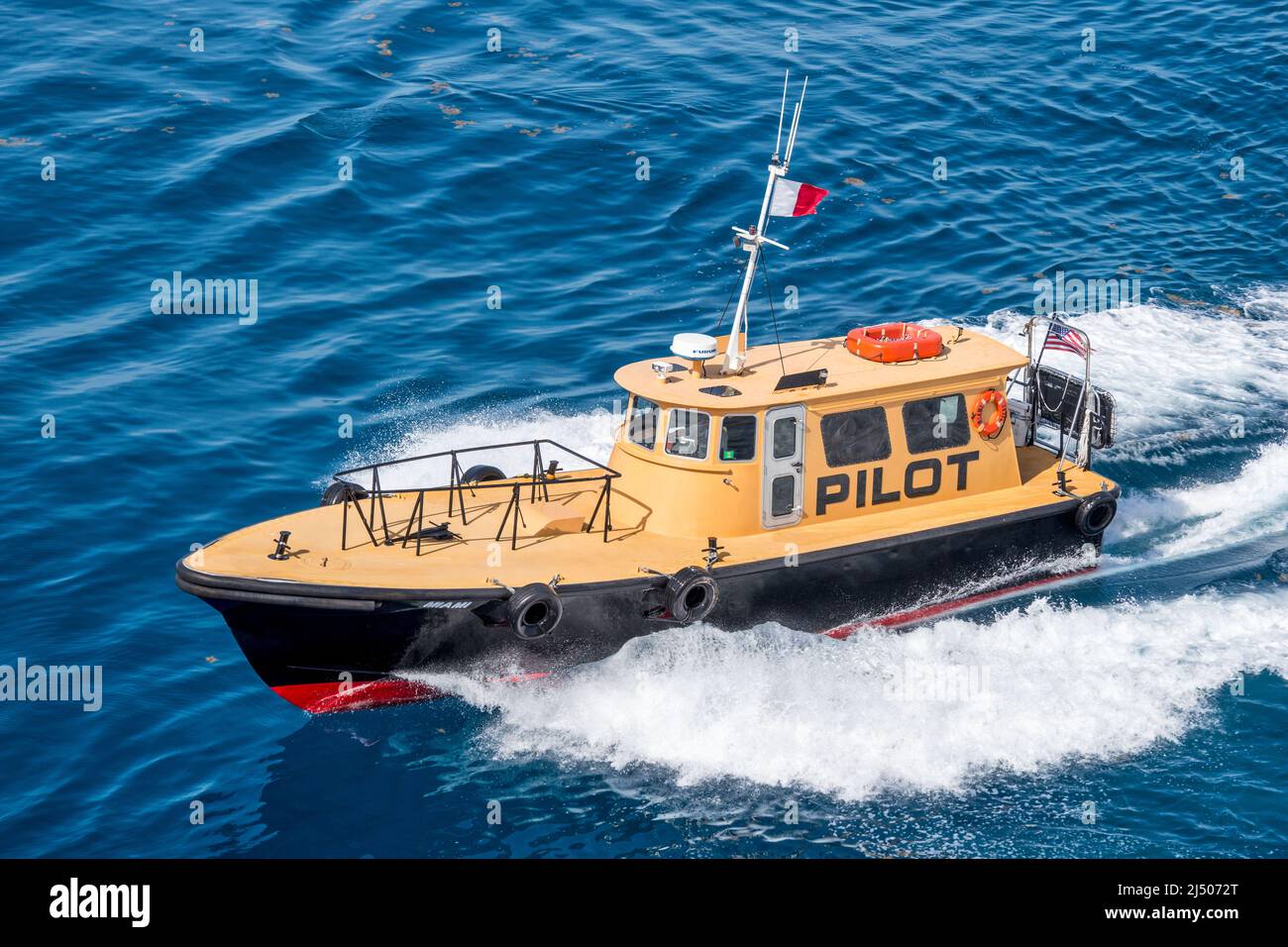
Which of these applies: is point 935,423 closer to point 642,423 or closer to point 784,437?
point 784,437

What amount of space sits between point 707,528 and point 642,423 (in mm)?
1459

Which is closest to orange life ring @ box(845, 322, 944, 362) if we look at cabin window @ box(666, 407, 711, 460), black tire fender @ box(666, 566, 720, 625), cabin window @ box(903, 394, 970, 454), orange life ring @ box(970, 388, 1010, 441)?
cabin window @ box(903, 394, 970, 454)

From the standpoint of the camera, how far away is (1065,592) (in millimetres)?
18125

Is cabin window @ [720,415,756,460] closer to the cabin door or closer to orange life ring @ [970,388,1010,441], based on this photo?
the cabin door

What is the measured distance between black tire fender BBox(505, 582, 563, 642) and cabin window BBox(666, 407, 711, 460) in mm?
2355

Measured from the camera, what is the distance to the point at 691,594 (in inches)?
606

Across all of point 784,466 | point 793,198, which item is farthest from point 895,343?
point 793,198

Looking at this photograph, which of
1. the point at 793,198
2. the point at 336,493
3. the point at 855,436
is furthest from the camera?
the point at 336,493

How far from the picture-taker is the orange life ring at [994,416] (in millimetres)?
17234

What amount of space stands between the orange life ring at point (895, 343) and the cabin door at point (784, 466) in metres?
1.54

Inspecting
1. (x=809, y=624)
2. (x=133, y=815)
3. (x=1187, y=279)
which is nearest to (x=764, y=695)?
(x=809, y=624)

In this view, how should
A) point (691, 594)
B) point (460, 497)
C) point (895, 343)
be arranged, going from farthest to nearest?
point (895, 343) < point (460, 497) < point (691, 594)

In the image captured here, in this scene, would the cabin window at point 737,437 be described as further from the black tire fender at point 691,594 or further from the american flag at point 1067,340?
the american flag at point 1067,340

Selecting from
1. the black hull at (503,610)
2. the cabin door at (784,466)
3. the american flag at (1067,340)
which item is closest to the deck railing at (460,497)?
the black hull at (503,610)
